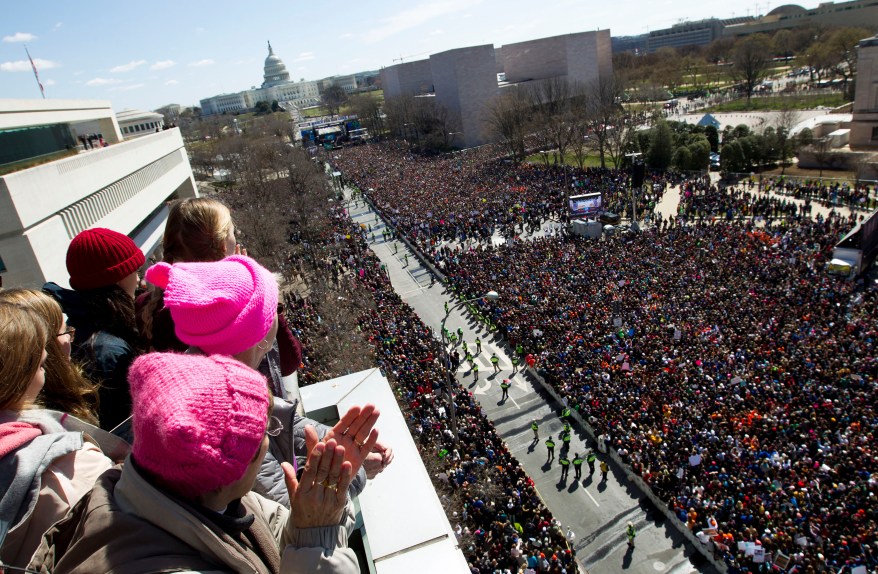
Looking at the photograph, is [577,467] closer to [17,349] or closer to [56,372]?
[56,372]

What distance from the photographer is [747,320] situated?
15.3 m

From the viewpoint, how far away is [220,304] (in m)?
1.84

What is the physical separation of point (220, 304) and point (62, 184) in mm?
13487

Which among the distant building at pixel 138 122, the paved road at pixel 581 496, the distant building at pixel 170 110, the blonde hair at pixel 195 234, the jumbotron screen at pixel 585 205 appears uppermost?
the distant building at pixel 170 110

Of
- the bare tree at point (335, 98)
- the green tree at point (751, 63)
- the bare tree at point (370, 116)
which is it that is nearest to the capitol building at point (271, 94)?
the bare tree at point (335, 98)

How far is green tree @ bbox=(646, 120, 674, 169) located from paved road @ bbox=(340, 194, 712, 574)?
25.4 meters

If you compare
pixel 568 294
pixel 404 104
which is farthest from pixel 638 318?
pixel 404 104

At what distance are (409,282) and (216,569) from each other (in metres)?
24.1

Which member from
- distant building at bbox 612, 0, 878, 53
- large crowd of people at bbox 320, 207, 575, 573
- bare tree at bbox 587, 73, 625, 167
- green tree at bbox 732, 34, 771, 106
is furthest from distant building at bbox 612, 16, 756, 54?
large crowd of people at bbox 320, 207, 575, 573

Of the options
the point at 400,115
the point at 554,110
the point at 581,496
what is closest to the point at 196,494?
the point at 581,496

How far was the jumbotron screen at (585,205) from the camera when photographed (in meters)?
27.0

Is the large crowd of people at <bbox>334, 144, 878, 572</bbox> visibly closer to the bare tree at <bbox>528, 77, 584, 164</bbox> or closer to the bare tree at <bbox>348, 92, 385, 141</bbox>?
the bare tree at <bbox>528, 77, 584, 164</bbox>

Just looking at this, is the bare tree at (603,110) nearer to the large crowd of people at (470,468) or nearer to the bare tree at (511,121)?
the bare tree at (511,121)

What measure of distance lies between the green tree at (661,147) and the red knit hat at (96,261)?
39067 millimetres
